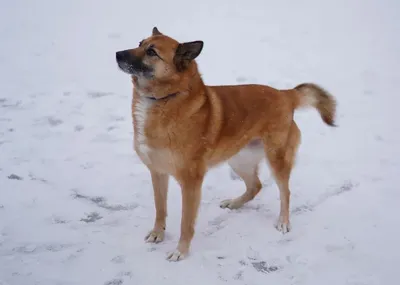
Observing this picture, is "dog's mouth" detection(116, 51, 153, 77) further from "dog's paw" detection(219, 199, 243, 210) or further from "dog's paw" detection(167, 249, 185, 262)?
"dog's paw" detection(219, 199, 243, 210)

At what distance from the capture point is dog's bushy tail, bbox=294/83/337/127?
4.27 meters

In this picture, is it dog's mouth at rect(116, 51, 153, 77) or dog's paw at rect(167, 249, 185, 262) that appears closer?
dog's mouth at rect(116, 51, 153, 77)

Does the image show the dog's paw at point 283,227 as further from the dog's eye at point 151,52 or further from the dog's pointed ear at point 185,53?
the dog's eye at point 151,52

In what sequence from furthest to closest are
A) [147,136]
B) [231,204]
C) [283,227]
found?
[231,204], [283,227], [147,136]

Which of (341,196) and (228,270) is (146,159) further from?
(341,196)

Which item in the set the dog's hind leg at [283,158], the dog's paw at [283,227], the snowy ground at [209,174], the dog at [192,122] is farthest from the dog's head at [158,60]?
the dog's paw at [283,227]

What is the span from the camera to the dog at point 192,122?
3375 mm

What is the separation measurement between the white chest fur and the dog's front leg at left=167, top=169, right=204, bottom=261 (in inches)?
15.5

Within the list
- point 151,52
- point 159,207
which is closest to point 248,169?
point 159,207

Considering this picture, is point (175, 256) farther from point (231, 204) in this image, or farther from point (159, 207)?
point (231, 204)

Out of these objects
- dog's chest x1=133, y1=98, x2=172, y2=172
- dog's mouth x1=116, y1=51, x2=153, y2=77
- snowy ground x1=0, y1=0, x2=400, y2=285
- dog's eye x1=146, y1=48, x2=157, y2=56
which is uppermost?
dog's eye x1=146, y1=48, x2=157, y2=56

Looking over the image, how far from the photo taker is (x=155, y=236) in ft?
12.6

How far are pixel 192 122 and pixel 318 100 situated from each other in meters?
1.56

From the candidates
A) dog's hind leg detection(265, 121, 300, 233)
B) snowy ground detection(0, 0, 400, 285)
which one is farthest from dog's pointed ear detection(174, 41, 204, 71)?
snowy ground detection(0, 0, 400, 285)
